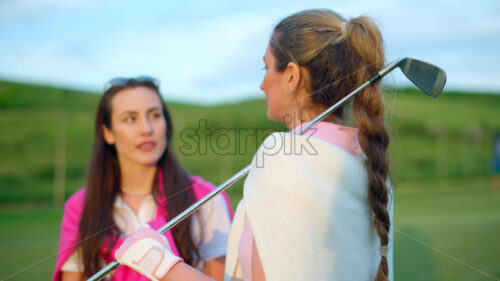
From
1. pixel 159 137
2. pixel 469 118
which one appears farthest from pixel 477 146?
pixel 159 137

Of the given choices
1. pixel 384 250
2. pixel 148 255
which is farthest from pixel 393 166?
pixel 148 255

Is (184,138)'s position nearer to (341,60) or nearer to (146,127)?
(146,127)

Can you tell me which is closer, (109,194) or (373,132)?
(373,132)

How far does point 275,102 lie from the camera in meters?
1.45

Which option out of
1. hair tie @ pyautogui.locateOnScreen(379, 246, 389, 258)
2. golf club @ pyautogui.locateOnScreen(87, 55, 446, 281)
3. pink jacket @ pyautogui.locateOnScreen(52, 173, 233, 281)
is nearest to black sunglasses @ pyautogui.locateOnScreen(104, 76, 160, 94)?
pink jacket @ pyautogui.locateOnScreen(52, 173, 233, 281)

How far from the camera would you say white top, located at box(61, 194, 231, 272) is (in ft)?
6.29

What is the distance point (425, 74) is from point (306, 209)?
0.73m

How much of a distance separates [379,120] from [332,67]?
A: 214 millimetres

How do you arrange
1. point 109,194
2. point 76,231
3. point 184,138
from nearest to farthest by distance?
point 76,231 < point 109,194 < point 184,138

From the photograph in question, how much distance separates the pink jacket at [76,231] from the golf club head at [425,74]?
0.94 metres

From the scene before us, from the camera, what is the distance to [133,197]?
79.8 inches

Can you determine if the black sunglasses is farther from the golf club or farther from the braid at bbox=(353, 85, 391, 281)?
the braid at bbox=(353, 85, 391, 281)

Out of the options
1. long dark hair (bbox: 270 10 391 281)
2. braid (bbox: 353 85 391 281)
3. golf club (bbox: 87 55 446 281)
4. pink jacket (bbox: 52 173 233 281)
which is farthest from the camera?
pink jacket (bbox: 52 173 233 281)

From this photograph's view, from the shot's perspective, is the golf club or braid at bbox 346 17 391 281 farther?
the golf club
